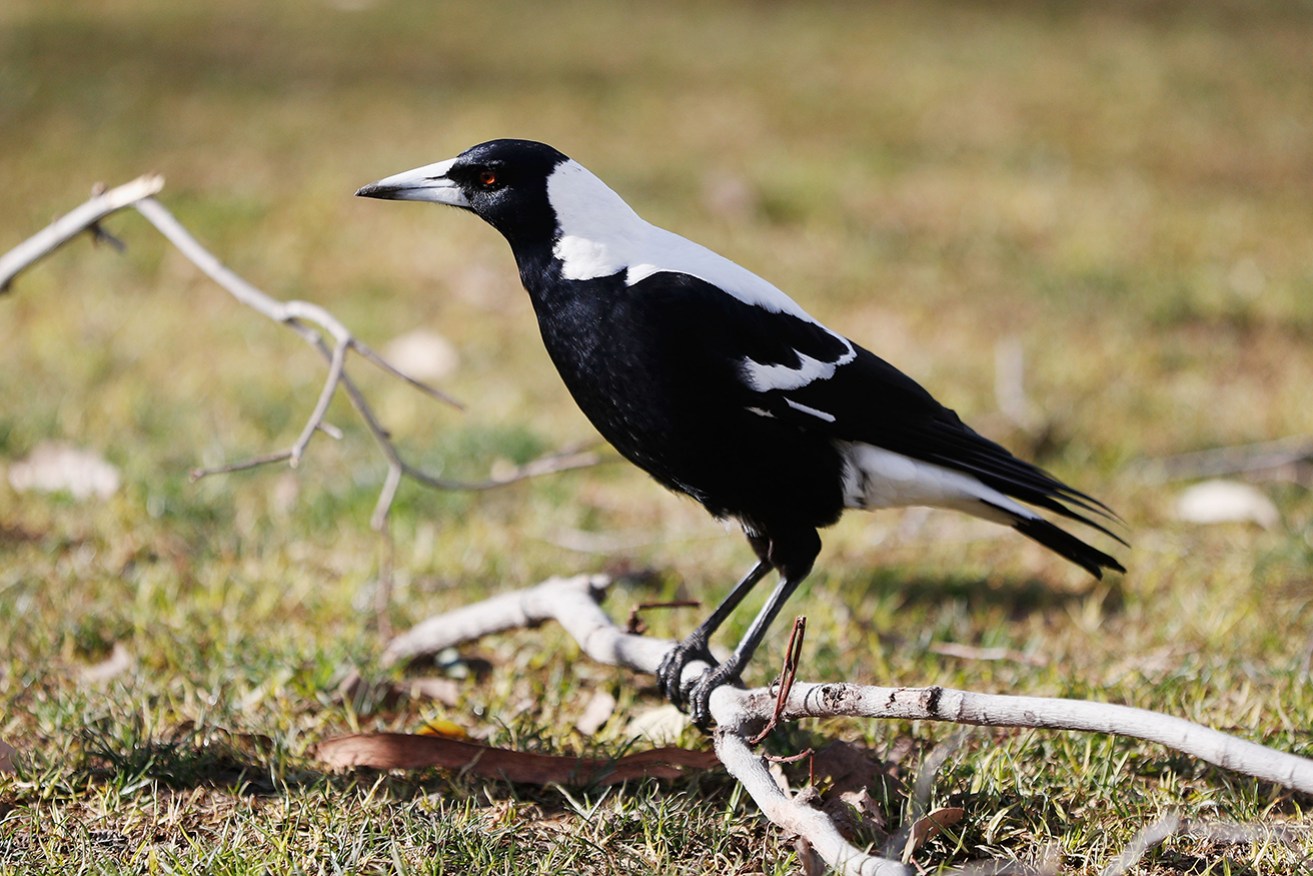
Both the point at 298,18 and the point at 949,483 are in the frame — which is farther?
the point at 298,18

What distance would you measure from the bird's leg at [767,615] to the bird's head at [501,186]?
1.94 ft

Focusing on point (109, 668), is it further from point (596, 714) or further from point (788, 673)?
point (788, 673)

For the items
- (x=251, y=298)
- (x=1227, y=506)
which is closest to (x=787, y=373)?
(x=251, y=298)

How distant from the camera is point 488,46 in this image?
252 inches

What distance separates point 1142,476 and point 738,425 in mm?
1582

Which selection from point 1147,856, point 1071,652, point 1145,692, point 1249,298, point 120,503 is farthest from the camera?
point 1249,298

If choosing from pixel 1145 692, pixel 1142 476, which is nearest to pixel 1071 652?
pixel 1145 692

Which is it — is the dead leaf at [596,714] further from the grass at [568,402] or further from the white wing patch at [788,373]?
the white wing patch at [788,373]

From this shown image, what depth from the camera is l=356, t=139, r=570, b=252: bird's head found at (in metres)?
1.95

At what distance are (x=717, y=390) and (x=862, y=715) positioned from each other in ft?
1.71

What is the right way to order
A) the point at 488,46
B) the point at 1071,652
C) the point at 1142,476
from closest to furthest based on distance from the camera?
1. the point at 1071,652
2. the point at 1142,476
3. the point at 488,46

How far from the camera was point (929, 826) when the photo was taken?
1.56 m

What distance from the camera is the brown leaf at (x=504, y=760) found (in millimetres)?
1747

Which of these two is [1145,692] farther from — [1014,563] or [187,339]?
[187,339]
